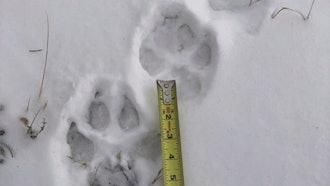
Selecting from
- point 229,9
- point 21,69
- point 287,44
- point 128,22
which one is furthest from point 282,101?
point 21,69

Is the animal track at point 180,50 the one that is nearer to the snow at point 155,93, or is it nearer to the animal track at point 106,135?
the snow at point 155,93

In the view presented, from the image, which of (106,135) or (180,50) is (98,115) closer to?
(106,135)

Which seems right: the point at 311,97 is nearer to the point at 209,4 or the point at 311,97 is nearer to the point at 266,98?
the point at 266,98

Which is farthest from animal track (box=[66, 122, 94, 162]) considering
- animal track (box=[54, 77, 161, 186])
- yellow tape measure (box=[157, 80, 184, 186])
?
yellow tape measure (box=[157, 80, 184, 186])

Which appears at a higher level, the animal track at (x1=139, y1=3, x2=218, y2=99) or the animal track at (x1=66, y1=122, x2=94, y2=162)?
Answer: the animal track at (x1=139, y1=3, x2=218, y2=99)

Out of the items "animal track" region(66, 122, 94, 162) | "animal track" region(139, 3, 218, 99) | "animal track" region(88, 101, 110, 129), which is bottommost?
"animal track" region(66, 122, 94, 162)

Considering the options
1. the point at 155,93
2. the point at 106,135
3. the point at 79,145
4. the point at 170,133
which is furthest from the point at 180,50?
the point at 79,145

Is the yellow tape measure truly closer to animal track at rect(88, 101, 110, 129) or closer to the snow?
the snow
